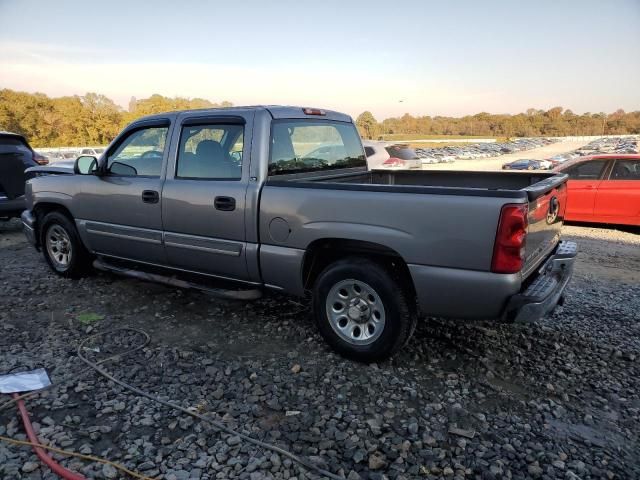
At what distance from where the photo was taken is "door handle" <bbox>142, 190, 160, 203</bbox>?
421cm

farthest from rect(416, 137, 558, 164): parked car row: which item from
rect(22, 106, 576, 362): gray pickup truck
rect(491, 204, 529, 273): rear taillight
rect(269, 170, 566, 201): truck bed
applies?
rect(491, 204, 529, 273): rear taillight

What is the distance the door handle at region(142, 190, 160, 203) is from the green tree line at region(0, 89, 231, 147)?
68.1 metres

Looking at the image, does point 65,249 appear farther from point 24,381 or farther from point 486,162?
point 486,162

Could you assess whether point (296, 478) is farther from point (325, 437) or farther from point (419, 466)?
point (419, 466)

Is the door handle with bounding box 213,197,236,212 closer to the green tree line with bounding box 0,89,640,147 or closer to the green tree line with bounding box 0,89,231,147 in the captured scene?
the green tree line with bounding box 0,89,640,147

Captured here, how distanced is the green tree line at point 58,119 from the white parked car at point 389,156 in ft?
196

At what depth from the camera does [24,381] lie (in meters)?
3.15

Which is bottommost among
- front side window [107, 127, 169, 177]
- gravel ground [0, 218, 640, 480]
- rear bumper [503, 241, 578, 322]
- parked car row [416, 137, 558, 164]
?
parked car row [416, 137, 558, 164]

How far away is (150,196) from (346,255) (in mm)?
1987

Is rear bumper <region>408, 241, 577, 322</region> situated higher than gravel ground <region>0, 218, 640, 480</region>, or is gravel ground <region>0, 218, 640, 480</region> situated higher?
rear bumper <region>408, 241, 577, 322</region>

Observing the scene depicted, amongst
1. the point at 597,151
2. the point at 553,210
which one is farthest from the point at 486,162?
the point at 553,210

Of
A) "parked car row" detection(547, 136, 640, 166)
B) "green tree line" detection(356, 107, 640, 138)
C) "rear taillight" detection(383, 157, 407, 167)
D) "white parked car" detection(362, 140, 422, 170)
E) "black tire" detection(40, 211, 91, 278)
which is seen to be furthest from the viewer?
"green tree line" detection(356, 107, 640, 138)

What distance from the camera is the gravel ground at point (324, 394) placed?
7.93ft

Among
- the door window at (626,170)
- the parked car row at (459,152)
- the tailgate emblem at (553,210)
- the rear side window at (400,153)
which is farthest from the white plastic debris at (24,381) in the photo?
the parked car row at (459,152)
